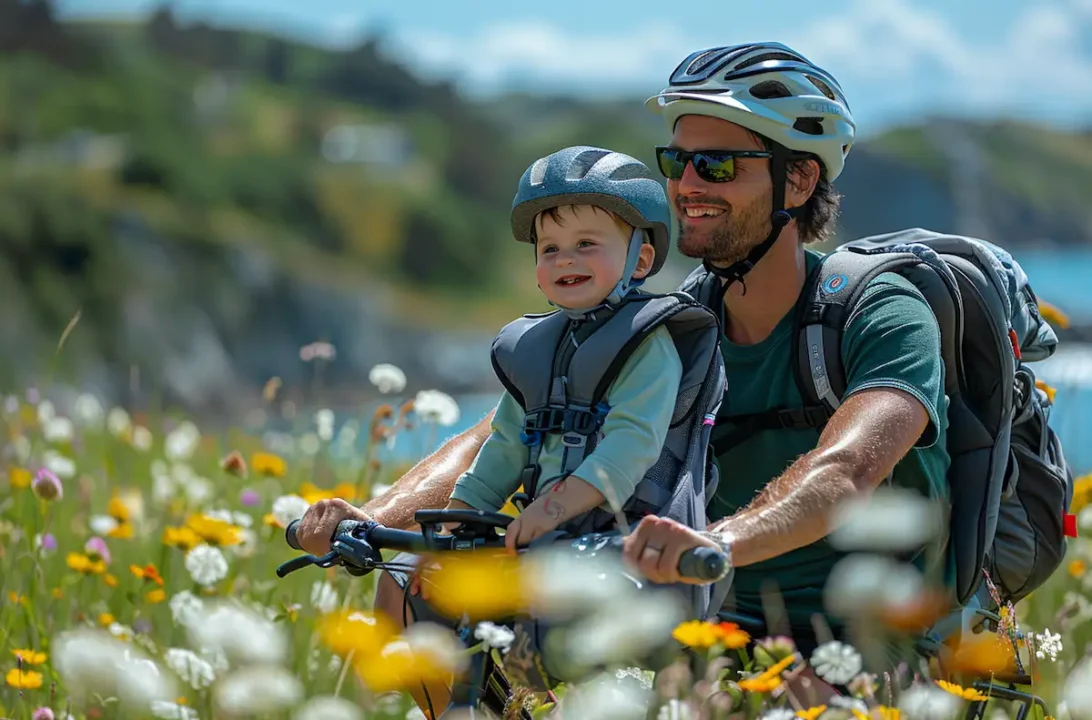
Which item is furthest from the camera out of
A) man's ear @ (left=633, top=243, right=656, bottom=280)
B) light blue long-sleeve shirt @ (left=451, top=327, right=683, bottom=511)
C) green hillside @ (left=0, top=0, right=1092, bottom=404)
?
green hillside @ (left=0, top=0, right=1092, bottom=404)

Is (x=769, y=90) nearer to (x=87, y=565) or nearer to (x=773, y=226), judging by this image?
(x=773, y=226)

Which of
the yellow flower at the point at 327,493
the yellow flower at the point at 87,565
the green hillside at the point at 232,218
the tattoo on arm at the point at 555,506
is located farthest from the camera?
the green hillside at the point at 232,218

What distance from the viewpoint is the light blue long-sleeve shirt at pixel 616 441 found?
9.76 ft

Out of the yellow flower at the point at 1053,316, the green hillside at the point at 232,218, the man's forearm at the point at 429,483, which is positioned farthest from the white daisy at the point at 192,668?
the green hillside at the point at 232,218

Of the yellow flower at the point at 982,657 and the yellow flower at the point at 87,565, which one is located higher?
the yellow flower at the point at 982,657

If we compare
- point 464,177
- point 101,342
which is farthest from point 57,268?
point 464,177

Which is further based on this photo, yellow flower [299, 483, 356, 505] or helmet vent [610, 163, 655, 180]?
yellow flower [299, 483, 356, 505]

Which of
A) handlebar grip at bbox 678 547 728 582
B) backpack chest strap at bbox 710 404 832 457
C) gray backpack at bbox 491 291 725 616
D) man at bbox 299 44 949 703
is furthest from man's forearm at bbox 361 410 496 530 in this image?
handlebar grip at bbox 678 547 728 582

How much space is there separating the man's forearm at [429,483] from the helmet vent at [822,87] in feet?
4.86

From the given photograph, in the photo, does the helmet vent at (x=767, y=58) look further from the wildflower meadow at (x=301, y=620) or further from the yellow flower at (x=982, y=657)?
the yellow flower at (x=982, y=657)

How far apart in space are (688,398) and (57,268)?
246 feet

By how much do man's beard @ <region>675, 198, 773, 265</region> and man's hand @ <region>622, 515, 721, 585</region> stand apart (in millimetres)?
1675

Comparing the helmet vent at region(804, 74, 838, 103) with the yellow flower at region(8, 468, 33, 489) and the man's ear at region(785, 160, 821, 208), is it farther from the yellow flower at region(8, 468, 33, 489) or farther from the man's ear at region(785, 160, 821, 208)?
the yellow flower at region(8, 468, 33, 489)

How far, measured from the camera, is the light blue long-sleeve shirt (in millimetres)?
2975
